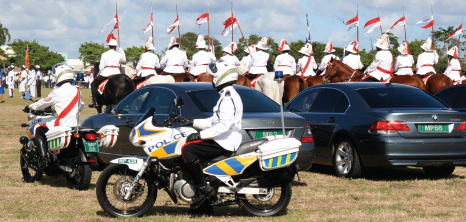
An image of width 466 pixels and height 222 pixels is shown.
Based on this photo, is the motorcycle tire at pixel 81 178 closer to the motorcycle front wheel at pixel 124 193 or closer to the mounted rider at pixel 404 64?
the motorcycle front wheel at pixel 124 193

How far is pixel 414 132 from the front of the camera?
1088 centimetres

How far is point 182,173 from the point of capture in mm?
8023

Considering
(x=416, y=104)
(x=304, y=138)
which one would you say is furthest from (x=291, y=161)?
(x=416, y=104)

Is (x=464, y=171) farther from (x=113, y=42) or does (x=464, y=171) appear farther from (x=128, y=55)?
(x=128, y=55)

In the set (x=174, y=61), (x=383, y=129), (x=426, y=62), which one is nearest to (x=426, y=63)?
(x=426, y=62)

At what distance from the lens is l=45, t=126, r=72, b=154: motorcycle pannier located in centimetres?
1031

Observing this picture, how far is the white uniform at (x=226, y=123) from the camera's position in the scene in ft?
25.6

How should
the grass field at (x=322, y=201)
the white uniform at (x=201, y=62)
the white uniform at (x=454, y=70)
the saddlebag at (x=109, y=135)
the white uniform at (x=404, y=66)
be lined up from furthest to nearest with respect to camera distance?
the white uniform at (x=454, y=70) → the white uniform at (x=404, y=66) → the white uniform at (x=201, y=62) → the saddlebag at (x=109, y=135) → the grass field at (x=322, y=201)

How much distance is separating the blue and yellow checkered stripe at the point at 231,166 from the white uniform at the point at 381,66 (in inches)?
463

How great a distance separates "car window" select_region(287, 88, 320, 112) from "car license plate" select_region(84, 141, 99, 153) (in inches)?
160

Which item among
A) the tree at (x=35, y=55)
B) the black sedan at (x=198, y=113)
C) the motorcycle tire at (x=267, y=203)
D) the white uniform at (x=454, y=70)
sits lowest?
the motorcycle tire at (x=267, y=203)

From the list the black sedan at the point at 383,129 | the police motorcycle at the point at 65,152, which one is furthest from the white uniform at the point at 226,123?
the black sedan at the point at 383,129

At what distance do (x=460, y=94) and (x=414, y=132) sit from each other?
3.39 meters

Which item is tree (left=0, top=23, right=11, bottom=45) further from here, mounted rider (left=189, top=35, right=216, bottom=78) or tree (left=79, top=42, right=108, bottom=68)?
mounted rider (left=189, top=35, right=216, bottom=78)
